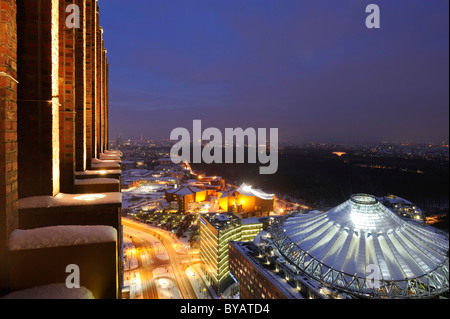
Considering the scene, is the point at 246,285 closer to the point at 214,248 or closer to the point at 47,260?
the point at 214,248

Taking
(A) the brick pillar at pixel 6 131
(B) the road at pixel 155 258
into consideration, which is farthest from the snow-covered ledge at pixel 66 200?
(B) the road at pixel 155 258

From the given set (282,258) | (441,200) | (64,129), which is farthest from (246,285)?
(441,200)

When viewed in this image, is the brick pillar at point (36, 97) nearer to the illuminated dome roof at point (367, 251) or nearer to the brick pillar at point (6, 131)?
the brick pillar at point (6, 131)

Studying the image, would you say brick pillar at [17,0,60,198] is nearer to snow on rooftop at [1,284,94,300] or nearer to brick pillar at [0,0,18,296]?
brick pillar at [0,0,18,296]

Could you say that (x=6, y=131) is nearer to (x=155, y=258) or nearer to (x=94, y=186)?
(x=94, y=186)

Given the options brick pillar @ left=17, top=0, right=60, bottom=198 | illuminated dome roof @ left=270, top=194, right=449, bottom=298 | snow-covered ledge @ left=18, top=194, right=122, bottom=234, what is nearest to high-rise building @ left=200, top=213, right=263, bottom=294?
illuminated dome roof @ left=270, top=194, right=449, bottom=298

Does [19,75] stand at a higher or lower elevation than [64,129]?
higher
